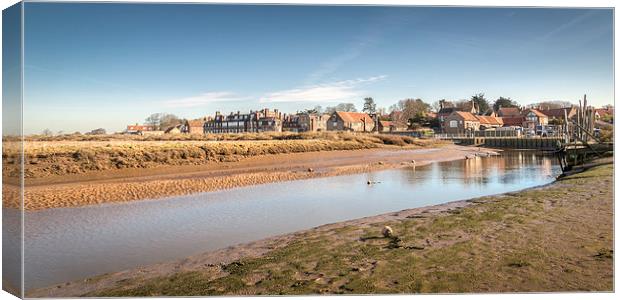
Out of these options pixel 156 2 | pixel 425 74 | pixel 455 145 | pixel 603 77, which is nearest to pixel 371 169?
pixel 425 74

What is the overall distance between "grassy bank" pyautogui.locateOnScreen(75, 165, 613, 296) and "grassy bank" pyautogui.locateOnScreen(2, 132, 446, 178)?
259 centimetres

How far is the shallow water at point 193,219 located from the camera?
5.60 m

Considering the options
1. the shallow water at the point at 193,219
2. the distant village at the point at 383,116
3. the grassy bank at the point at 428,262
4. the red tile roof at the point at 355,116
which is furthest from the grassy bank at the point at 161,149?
the red tile roof at the point at 355,116

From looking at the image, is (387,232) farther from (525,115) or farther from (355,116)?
(525,115)

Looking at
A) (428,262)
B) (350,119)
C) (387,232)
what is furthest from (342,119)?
(428,262)

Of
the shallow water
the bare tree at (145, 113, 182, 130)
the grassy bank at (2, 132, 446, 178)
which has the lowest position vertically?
the shallow water

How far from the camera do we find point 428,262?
15.1ft

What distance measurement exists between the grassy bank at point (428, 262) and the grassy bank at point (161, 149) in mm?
2594

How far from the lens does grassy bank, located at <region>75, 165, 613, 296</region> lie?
413cm

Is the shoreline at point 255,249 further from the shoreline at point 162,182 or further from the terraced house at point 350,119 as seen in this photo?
the terraced house at point 350,119

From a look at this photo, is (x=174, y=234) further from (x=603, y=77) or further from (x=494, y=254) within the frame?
(x=603, y=77)

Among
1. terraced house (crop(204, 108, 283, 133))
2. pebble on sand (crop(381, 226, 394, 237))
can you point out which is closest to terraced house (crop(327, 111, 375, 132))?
terraced house (crop(204, 108, 283, 133))

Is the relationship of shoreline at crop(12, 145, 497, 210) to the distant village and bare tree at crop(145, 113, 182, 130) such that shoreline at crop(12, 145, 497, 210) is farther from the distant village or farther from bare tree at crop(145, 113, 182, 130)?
bare tree at crop(145, 113, 182, 130)

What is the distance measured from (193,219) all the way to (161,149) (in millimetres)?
11684
